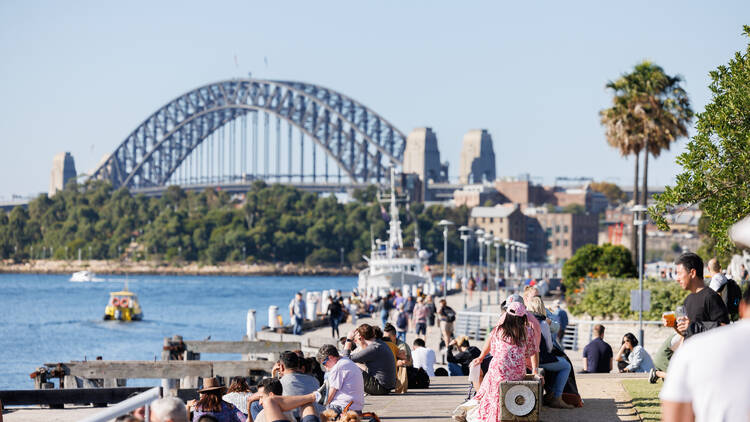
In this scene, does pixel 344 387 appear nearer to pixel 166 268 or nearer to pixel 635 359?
pixel 635 359

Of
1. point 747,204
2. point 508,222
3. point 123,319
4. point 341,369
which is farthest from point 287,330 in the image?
point 508,222

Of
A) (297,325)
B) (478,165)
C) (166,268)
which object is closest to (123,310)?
(297,325)

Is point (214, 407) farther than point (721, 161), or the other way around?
point (721, 161)

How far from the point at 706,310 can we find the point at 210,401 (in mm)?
3592

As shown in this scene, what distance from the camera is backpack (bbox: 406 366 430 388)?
512 inches

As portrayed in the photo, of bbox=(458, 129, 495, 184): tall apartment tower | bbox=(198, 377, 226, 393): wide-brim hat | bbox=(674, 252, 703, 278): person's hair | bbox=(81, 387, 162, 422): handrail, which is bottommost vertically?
bbox=(198, 377, 226, 393): wide-brim hat

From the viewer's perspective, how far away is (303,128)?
157375 millimetres

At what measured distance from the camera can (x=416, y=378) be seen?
13.0 metres

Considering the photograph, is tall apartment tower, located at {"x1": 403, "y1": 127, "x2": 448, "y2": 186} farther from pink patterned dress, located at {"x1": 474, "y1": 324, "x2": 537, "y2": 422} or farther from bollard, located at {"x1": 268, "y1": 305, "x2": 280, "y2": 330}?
pink patterned dress, located at {"x1": 474, "y1": 324, "x2": 537, "y2": 422}

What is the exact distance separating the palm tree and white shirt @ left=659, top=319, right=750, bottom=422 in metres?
35.5

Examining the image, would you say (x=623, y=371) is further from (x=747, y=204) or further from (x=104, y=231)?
(x=104, y=231)

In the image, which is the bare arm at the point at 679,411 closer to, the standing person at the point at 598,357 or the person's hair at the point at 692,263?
the person's hair at the point at 692,263

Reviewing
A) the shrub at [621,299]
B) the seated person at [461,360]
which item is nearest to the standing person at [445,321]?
the shrub at [621,299]

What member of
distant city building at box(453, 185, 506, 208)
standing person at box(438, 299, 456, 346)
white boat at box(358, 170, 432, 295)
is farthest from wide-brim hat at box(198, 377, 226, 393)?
distant city building at box(453, 185, 506, 208)
